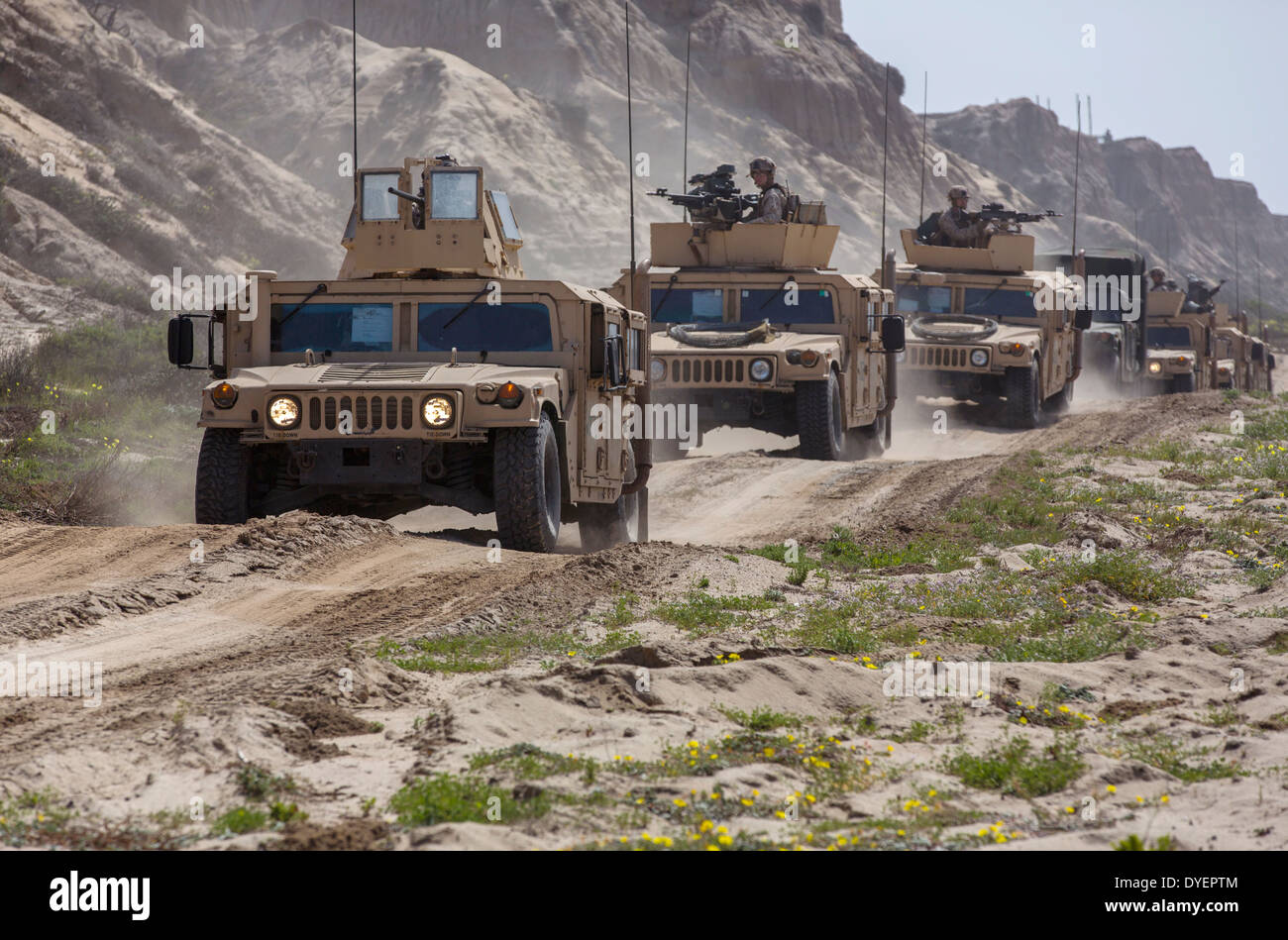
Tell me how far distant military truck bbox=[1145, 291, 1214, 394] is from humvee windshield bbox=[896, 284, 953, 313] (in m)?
10.2

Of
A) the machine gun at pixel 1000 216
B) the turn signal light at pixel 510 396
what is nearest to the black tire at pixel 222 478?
the turn signal light at pixel 510 396

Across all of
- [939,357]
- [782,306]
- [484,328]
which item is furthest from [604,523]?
[939,357]

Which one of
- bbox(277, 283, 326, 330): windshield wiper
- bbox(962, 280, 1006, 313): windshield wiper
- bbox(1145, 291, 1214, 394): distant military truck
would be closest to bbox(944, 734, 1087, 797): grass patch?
bbox(277, 283, 326, 330): windshield wiper

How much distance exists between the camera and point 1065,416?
2275 centimetres

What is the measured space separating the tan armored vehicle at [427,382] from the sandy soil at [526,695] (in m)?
0.43

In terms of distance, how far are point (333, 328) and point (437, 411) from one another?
153 centimetres

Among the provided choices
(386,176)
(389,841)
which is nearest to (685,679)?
(389,841)

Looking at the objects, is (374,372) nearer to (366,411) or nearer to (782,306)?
(366,411)

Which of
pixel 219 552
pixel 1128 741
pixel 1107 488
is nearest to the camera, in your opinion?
pixel 1128 741

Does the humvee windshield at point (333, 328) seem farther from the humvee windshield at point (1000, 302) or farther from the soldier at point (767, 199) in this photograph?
the humvee windshield at point (1000, 302)

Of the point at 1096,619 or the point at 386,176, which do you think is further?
the point at 386,176
